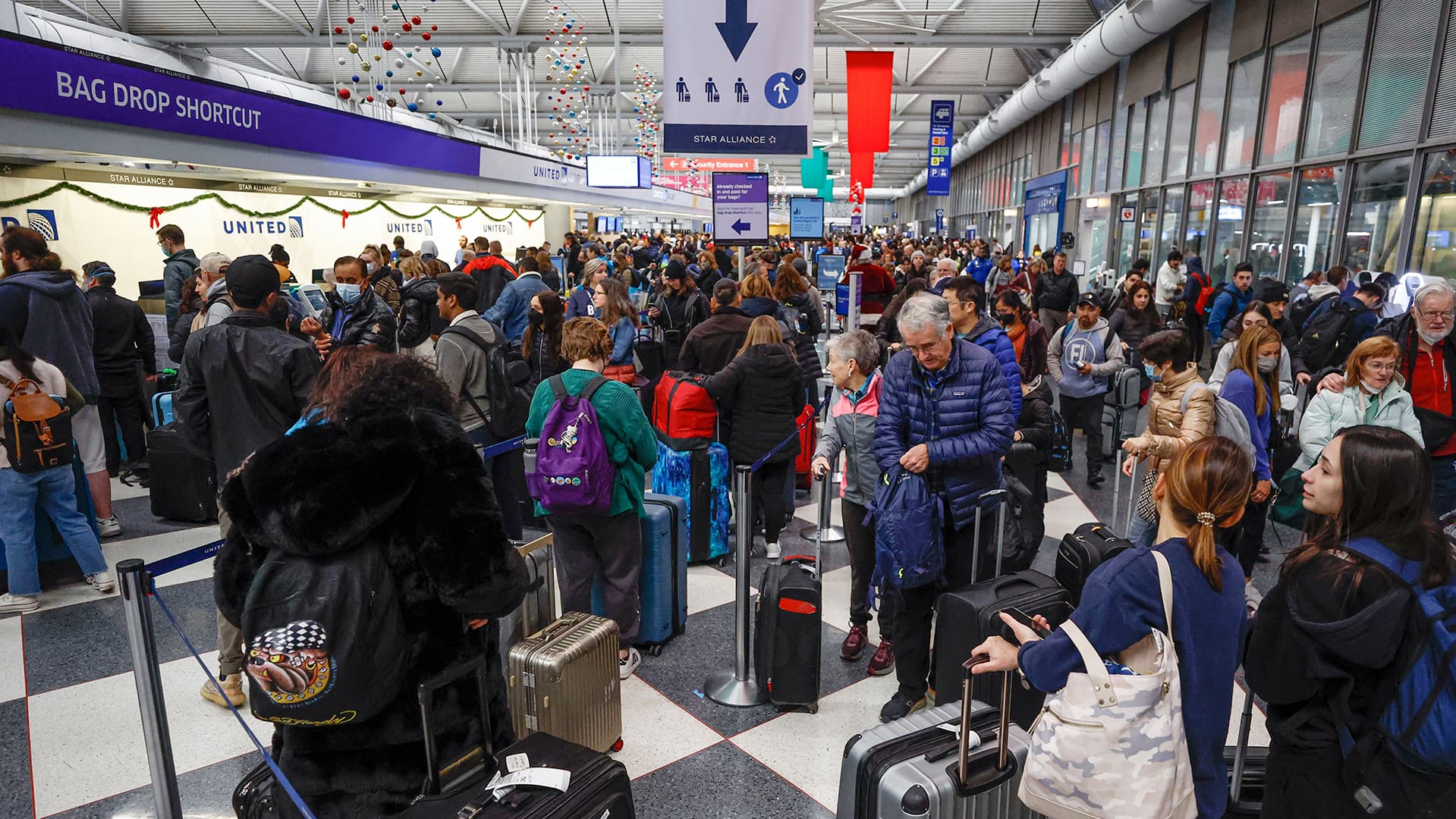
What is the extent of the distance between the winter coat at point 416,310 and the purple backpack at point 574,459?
142cm

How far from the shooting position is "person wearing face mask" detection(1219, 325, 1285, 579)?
395 cm

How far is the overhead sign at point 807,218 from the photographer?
1330cm

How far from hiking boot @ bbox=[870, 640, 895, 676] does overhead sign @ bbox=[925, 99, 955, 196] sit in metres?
17.3

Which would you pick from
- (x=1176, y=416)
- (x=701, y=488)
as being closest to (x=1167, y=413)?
(x=1176, y=416)

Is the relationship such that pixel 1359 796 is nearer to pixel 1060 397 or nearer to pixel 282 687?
pixel 282 687

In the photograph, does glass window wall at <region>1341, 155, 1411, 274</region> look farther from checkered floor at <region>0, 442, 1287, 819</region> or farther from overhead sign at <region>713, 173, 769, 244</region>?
checkered floor at <region>0, 442, 1287, 819</region>

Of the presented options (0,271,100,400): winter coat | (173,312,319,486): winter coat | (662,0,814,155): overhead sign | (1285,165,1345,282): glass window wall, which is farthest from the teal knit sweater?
(1285,165,1345,282): glass window wall

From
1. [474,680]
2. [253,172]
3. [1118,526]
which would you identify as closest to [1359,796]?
[474,680]

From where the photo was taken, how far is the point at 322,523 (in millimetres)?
1622

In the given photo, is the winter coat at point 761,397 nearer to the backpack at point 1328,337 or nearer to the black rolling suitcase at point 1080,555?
the black rolling suitcase at point 1080,555

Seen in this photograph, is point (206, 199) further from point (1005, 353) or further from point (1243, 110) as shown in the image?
point (1243, 110)

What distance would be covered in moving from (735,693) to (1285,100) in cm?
1050

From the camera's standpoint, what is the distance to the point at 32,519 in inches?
161

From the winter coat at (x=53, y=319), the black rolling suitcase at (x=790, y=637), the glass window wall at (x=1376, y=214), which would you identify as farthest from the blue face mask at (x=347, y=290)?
the glass window wall at (x=1376, y=214)
